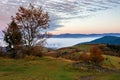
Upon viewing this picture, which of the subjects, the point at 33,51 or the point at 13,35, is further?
the point at 13,35

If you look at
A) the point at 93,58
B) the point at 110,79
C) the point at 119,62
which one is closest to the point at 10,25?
the point at 110,79

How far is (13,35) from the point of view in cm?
8975

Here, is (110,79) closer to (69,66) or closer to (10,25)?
(69,66)

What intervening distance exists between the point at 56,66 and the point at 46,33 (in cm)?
2623

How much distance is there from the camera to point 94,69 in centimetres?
5912

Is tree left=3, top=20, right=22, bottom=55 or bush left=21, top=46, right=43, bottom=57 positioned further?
tree left=3, top=20, right=22, bottom=55

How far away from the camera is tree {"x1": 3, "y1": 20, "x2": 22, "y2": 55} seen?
88.9m

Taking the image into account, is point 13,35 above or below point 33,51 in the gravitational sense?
above

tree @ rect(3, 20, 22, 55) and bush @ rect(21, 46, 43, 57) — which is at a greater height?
tree @ rect(3, 20, 22, 55)

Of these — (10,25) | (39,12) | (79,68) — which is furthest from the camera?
(10,25)

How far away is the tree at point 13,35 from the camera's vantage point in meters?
88.9

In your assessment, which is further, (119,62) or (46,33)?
(119,62)

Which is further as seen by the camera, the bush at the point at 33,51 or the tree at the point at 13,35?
the tree at the point at 13,35

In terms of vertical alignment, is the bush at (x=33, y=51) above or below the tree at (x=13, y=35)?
below
